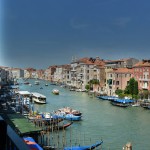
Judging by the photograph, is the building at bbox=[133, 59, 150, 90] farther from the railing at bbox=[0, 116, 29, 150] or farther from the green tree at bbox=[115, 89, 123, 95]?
the railing at bbox=[0, 116, 29, 150]

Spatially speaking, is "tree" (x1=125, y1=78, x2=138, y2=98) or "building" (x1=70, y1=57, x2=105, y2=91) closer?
"tree" (x1=125, y1=78, x2=138, y2=98)

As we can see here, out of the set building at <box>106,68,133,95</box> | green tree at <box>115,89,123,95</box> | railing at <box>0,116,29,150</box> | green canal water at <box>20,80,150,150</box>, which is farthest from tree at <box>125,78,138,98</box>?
railing at <box>0,116,29,150</box>

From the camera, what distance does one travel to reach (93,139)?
8453mm

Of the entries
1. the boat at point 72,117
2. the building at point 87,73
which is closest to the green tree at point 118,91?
the building at point 87,73

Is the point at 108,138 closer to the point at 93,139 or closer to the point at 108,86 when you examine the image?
the point at 93,139

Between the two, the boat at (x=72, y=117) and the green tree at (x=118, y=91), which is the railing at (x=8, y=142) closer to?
the boat at (x=72, y=117)

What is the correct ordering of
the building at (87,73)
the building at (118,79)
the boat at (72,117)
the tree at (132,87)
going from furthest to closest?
the building at (87,73) → the building at (118,79) → the tree at (132,87) → the boat at (72,117)

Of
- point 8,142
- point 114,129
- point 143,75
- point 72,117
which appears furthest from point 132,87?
point 8,142

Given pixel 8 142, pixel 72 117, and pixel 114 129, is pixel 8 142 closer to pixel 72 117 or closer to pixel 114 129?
pixel 114 129

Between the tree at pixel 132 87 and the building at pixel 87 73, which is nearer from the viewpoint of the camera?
the tree at pixel 132 87

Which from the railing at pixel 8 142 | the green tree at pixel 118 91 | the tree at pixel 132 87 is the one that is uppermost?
the railing at pixel 8 142

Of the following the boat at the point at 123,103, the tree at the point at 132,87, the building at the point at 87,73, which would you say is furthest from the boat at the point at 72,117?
the building at the point at 87,73

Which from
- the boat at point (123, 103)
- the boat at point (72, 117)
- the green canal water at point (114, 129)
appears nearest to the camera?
the green canal water at point (114, 129)

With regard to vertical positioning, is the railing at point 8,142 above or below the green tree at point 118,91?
above
